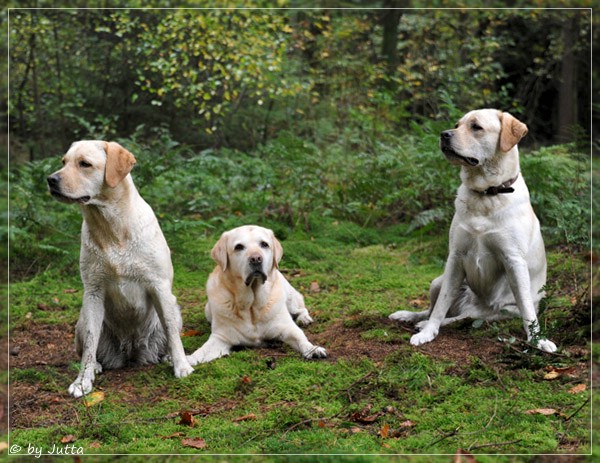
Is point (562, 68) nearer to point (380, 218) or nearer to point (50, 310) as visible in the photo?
point (380, 218)

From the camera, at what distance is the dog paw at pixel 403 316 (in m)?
5.87

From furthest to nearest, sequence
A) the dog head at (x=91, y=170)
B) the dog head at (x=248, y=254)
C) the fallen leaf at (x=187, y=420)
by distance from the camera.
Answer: the dog head at (x=248, y=254)
the dog head at (x=91, y=170)
the fallen leaf at (x=187, y=420)

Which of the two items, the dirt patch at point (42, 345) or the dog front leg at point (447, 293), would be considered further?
the dirt patch at point (42, 345)

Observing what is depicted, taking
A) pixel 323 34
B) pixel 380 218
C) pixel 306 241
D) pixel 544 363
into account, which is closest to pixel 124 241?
pixel 544 363

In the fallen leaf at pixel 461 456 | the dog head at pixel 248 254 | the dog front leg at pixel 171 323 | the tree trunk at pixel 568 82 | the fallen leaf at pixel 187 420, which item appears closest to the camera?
the fallen leaf at pixel 461 456

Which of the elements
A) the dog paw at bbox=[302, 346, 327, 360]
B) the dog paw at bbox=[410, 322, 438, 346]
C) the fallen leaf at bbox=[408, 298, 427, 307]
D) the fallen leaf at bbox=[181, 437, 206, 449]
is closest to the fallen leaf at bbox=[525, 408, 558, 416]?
the dog paw at bbox=[410, 322, 438, 346]

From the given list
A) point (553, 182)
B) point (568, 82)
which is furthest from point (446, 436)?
point (568, 82)

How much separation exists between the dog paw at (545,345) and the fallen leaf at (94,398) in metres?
2.95

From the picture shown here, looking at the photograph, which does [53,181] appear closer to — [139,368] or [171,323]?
[171,323]

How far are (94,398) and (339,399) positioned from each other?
160cm

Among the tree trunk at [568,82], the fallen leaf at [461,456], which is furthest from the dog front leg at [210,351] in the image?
the tree trunk at [568,82]

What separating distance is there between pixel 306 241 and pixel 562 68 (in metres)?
10.2

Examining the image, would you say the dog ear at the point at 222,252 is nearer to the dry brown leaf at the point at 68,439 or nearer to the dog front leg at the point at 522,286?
the dry brown leaf at the point at 68,439

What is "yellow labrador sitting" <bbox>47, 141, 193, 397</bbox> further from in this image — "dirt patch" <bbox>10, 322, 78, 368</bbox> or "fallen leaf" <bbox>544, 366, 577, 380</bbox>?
"fallen leaf" <bbox>544, 366, 577, 380</bbox>
